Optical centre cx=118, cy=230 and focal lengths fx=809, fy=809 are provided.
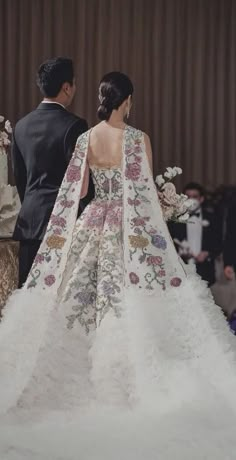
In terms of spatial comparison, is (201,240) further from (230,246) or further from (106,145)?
(106,145)

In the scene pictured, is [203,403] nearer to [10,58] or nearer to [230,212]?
[230,212]

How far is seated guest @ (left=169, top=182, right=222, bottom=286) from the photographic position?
19.0 feet

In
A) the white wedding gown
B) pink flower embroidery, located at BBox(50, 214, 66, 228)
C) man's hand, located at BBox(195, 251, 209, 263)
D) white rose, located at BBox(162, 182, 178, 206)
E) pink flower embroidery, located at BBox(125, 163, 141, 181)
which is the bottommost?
man's hand, located at BBox(195, 251, 209, 263)

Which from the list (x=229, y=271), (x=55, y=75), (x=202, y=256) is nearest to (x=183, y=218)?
(x=55, y=75)

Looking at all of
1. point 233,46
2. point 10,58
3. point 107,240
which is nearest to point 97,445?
point 107,240

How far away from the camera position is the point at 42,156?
10.2ft

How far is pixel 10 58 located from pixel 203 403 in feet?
12.6

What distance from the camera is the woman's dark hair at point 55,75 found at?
10.3 feet

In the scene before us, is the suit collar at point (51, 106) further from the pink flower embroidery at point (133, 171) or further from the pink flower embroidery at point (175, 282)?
the pink flower embroidery at point (175, 282)

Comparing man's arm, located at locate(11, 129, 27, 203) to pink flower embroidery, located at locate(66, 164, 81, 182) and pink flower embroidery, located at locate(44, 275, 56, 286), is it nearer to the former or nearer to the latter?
pink flower embroidery, located at locate(66, 164, 81, 182)

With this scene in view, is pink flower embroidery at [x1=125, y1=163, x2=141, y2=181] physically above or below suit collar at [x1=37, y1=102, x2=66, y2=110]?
below

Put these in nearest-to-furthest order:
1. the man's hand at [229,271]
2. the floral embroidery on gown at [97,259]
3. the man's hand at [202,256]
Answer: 1. the floral embroidery on gown at [97,259]
2. the man's hand at [229,271]
3. the man's hand at [202,256]

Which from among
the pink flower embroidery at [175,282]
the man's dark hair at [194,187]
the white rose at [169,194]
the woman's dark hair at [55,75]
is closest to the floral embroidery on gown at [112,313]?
the pink flower embroidery at [175,282]

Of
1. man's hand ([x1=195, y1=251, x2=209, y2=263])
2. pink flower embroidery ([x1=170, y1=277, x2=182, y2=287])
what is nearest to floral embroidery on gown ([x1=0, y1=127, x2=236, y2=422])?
pink flower embroidery ([x1=170, y1=277, x2=182, y2=287])
